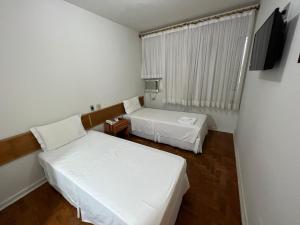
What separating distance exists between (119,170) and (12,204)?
1.45 meters

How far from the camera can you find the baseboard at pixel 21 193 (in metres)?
1.53

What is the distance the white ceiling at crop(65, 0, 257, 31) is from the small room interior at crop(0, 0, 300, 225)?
31 millimetres

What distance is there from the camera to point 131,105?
3277 millimetres

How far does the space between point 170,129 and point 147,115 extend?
72 centimetres

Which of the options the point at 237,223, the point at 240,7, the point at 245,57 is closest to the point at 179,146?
the point at 237,223

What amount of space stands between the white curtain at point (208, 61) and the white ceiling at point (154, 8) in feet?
0.87

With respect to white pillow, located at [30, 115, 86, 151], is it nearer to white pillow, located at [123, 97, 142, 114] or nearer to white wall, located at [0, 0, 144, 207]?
white wall, located at [0, 0, 144, 207]

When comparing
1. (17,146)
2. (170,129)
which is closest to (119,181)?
(17,146)

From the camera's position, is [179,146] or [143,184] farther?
[179,146]

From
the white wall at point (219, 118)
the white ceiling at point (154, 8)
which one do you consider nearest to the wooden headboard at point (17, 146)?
the white ceiling at point (154, 8)

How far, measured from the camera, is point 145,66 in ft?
12.0

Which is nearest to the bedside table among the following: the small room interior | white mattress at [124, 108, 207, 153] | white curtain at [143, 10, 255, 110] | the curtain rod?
the small room interior

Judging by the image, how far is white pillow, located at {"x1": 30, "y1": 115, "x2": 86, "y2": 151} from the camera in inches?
67.3

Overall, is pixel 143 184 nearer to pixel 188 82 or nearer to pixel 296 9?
pixel 296 9
